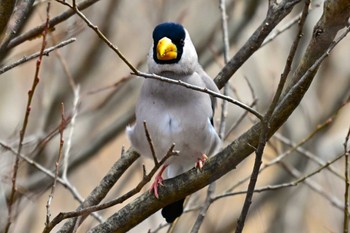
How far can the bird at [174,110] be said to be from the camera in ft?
9.23

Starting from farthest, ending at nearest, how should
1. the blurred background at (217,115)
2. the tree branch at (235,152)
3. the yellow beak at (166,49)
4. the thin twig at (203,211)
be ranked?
the blurred background at (217,115), the yellow beak at (166,49), the thin twig at (203,211), the tree branch at (235,152)

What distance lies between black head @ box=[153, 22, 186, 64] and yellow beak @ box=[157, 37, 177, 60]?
0.07ft

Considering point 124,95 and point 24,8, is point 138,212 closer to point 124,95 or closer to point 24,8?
point 24,8

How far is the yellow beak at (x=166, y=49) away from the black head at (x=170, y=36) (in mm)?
22

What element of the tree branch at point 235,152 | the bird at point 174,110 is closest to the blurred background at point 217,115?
the bird at point 174,110

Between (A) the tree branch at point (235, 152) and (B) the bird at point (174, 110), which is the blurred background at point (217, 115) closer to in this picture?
(B) the bird at point (174, 110)

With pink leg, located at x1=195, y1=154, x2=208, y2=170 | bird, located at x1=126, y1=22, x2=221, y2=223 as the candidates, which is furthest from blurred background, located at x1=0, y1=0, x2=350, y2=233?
pink leg, located at x1=195, y1=154, x2=208, y2=170

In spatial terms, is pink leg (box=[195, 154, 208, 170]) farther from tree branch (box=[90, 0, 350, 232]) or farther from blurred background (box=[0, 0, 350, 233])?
blurred background (box=[0, 0, 350, 233])

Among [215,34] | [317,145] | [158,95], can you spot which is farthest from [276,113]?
[317,145]

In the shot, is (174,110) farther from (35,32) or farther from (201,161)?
(35,32)

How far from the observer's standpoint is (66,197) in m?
6.29

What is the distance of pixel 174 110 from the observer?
2.84 m

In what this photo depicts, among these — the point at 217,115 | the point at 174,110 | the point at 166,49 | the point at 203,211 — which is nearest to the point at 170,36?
the point at 166,49

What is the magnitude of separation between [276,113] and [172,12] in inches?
126
